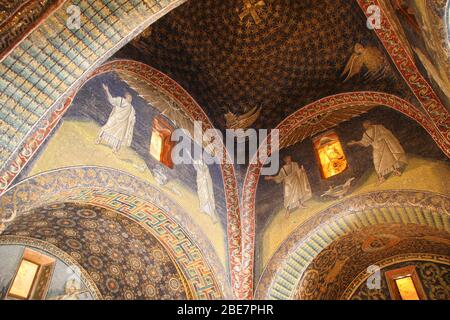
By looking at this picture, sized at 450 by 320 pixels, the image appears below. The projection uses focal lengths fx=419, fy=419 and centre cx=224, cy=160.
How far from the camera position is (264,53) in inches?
375

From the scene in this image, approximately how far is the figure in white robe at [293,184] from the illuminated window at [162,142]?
2.65m

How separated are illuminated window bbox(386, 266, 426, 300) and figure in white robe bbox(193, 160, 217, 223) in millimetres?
4346

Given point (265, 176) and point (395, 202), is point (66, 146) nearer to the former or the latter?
point (265, 176)

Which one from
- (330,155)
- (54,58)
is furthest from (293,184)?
(54,58)

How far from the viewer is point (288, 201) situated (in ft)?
30.6

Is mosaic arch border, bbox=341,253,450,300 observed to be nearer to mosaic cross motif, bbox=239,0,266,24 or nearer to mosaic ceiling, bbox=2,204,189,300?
mosaic ceiling, bbox=2,204,189,300

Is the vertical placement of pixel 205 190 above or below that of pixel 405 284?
above

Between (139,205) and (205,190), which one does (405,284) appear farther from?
(139,205)

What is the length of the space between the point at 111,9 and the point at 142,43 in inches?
141

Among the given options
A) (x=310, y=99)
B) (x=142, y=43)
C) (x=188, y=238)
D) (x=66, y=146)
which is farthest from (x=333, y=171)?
(x=66, y=146)

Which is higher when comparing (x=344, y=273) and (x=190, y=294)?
(x=344, y=273)

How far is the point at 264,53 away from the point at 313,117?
73.4 inches

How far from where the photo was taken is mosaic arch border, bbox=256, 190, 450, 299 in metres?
7.76

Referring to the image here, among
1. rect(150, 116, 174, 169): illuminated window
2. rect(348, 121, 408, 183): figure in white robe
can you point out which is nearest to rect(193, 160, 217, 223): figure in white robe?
rect(150, 116, 174, 169): illuminated window
